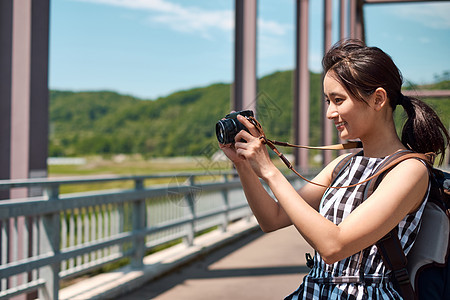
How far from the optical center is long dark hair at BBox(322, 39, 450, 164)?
1447 mm

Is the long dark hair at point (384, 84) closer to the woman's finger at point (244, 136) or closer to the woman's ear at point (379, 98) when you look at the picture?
the woman's ear at point (379, 98)

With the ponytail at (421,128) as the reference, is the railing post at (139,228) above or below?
below

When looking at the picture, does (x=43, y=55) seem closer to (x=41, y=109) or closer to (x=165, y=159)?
(x=41, y=109)

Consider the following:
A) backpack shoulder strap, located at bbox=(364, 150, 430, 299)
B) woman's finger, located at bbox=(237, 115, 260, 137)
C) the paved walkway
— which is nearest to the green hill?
the paved walkway

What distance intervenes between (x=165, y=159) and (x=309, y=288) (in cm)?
11146

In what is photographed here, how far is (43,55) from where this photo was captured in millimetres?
4094

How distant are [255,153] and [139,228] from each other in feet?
14.4

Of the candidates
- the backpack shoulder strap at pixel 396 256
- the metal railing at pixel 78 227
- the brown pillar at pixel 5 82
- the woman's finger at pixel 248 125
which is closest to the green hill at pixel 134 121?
the metal railing at pixel 78 227

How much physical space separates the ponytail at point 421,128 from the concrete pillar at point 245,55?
22.6 ft

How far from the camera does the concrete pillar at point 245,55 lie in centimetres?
846

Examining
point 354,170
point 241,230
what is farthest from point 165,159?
point 354,170

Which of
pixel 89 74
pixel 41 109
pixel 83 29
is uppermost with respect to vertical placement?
pixel 83 29

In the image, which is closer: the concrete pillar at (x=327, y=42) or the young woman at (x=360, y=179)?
the young woman at (x=360, y=179)

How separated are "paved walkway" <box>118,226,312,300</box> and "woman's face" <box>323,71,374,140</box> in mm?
3560
